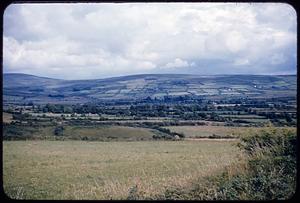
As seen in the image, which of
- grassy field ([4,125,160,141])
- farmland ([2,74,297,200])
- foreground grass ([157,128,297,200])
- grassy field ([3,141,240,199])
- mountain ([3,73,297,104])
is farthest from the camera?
mountain ([3,73,297,104])

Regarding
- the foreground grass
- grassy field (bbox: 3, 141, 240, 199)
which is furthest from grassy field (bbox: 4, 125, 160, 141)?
the foreground grass

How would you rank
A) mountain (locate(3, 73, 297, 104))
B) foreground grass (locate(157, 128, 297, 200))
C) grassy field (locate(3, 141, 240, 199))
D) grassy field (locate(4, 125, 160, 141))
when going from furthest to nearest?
mountain (locate(3, 73, 297, 104)), grassy field (locate(4, 125, 160, 141)), grassy field (locate(3, 141, 240, 199)), foreground grass (locate(157, 128, 297, 200))

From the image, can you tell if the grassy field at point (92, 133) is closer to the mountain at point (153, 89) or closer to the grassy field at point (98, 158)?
the grassy field at point (98, 158)

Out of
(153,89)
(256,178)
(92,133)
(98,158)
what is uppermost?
(256,178)

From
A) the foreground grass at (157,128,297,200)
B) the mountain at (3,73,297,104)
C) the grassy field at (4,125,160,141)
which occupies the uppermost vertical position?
the foreground grass at (157,128,297,200)

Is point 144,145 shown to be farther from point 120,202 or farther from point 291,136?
point 120,202

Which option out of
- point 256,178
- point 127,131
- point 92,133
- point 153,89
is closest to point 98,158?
point 127,131

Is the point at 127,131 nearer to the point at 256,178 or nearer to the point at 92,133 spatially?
the point at 92,133

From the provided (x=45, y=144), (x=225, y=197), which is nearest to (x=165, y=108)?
(x=45, y=144)

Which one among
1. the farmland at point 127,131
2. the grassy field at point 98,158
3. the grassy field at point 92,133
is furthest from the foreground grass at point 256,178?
the grassy field at point 92,133

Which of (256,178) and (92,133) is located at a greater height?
(256,178)

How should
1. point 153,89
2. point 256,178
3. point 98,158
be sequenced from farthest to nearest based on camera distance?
point 153,89 < point 98,158 < point 256,178

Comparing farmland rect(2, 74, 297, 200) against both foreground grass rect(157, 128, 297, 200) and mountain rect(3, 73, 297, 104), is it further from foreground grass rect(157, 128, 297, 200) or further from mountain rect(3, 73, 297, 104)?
foreground grass rect(157, 128, 297, 200)
